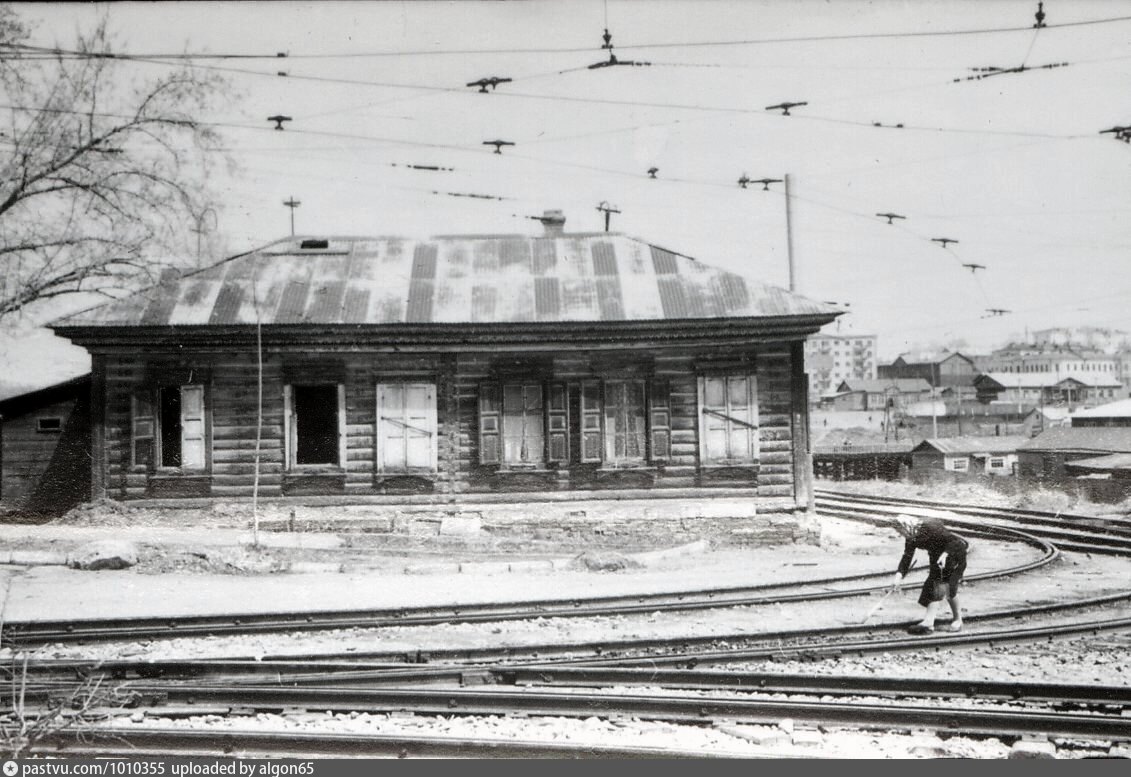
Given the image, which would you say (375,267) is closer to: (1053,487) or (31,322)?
(31,322)

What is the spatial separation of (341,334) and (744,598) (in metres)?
8.98

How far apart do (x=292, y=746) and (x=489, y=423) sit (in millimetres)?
10529

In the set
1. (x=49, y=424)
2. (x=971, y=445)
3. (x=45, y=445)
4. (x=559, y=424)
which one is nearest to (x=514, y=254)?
(x=559, y=424)

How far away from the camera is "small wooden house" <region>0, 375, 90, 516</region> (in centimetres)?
1810

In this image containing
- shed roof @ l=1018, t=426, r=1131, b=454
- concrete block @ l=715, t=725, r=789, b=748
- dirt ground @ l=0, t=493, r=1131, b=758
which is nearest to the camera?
concrete block @ l=715, t=725, r=789, b=748

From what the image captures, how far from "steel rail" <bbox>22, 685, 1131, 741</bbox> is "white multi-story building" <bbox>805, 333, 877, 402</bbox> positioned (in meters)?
127

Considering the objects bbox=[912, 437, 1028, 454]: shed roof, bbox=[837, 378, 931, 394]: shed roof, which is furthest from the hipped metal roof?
bbox=[837, 378, 931, 394]: shed roof

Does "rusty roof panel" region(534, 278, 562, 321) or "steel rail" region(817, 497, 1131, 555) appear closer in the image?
"steel rail" region(817, 497, 1131, 555)

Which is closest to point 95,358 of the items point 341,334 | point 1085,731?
point 341,334

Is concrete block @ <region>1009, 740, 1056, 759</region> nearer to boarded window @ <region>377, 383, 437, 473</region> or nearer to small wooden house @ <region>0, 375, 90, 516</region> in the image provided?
boarded window @ <region>377, 383, 437, 473</region>

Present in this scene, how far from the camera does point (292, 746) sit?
610 cm

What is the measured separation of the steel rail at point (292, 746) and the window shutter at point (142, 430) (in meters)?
11.0

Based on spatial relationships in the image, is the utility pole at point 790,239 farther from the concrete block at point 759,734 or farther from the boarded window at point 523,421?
the concrete block at point 759,734

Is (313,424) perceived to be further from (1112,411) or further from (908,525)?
(1112,411)
